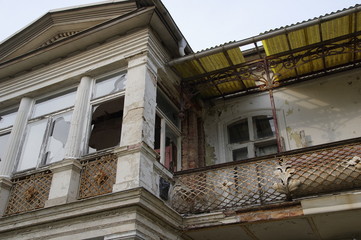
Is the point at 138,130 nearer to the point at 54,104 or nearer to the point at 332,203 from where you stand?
the point at 54,104

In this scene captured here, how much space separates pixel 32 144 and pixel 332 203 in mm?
5721

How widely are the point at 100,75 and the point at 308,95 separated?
466 cm

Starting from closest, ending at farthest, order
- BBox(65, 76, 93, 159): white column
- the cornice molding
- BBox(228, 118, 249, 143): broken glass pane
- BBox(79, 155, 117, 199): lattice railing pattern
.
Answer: the cornice molding < BBox(79, 155, 117, 199): lattice railing pattern < BBox(65, 76, 93, 159): white column < BBox(228, 118, 249, 143): broken glass pane

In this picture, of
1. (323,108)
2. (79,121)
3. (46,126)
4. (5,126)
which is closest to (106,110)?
(79,121)

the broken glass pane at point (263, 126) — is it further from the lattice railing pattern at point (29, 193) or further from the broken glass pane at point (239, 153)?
the lattice railing pattern at point (29, 193)

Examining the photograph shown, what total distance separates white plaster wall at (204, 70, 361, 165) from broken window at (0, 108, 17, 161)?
448 centimetres

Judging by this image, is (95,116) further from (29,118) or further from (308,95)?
(308,95)

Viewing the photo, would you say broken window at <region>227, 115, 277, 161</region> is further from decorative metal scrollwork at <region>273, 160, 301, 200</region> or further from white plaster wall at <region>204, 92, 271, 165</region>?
decorative metal scrollwork at <region>273, 160, 301, 200</region>

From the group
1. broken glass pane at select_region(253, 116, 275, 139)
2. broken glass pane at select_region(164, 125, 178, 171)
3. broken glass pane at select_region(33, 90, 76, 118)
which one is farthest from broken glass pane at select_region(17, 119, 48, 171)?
broken glass pane at select_region(253, 116, 275, 139)

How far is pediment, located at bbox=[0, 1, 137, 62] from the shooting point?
8.40 metres

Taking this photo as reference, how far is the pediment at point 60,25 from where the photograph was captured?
27.6ft

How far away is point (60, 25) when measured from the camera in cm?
907

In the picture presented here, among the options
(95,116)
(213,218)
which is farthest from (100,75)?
(213,218)

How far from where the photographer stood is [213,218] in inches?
246
